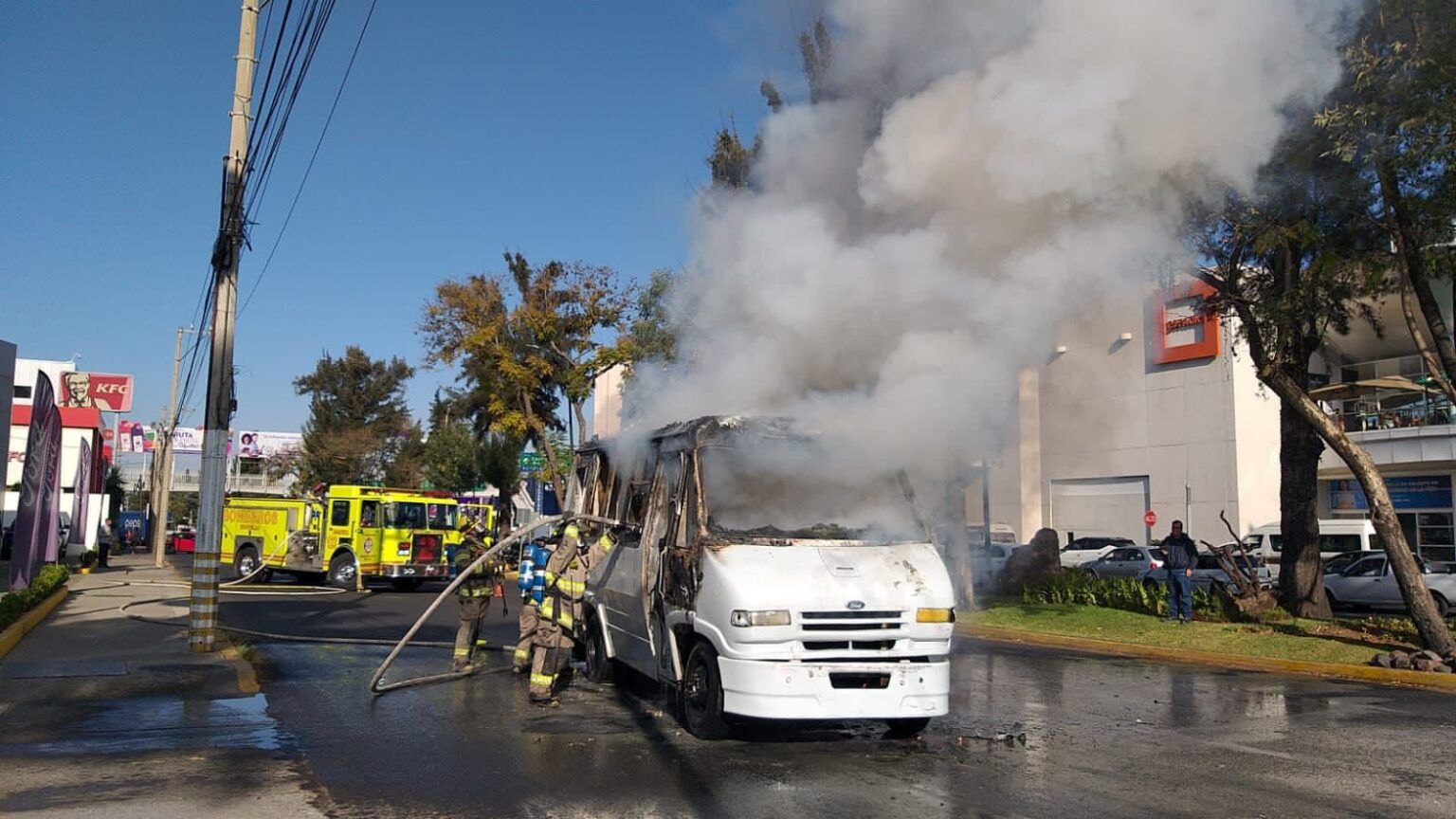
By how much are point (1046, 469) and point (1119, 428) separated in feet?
11.6

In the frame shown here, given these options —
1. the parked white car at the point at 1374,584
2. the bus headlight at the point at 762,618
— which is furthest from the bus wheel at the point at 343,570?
the parked white car at the point at 1374,584

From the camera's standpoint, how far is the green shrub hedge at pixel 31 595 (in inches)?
537

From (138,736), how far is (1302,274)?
45.6ft

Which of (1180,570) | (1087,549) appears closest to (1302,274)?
(1180,570)

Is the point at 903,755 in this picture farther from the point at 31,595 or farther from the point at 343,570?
the point at 343,570

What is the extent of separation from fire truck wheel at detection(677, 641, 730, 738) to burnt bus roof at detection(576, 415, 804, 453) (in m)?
1.49

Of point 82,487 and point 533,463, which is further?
point 533,463

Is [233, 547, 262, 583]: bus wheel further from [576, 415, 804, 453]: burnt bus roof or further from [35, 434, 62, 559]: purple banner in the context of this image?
[576, 415, 804, 453]: burnt bus roof

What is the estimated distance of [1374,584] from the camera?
65.2ft

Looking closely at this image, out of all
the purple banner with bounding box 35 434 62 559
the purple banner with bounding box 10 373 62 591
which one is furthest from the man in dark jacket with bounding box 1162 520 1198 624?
the purple banner with bounding box 35 434 62 559

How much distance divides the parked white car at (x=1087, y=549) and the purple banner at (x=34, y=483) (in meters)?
25.1

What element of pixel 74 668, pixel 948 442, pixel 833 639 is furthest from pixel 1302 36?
pixel 74 668

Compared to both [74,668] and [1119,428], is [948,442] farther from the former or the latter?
[1119,428]

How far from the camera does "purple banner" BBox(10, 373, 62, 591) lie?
48.6 ft
